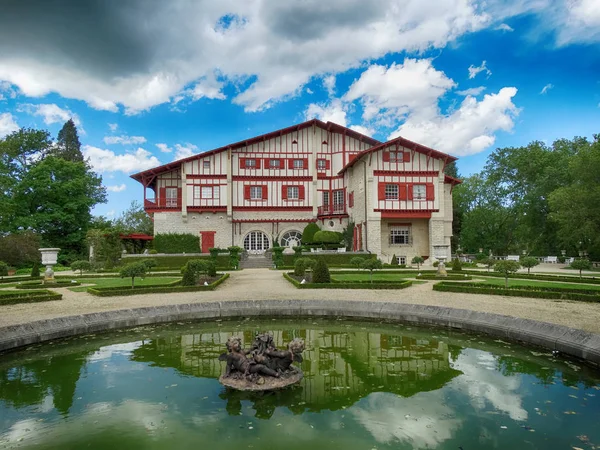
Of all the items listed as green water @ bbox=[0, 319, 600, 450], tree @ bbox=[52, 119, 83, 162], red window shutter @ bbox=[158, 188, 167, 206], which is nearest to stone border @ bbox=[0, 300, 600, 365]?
green water @ bbox=[0, 319, 600, 450]

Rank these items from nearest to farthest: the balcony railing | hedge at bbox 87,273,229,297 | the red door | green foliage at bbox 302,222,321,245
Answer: hedge at bbox 87,273,229,297 < green foliage at bbox 302,222,321,245 < the red door < the balcony railing

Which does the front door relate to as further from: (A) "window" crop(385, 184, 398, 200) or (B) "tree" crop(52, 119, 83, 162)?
(B) "tree" crop(52, 119, 83, 162)

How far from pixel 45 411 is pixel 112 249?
2746cm

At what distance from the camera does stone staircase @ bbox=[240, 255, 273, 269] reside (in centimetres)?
2975

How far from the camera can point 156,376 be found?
23.3 feet

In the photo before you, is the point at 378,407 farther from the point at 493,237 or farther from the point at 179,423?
the point at 493,237

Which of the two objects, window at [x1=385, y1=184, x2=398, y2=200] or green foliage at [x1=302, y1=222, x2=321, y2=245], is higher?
window at [x1=385, y1=184, x2=398, y2=200]

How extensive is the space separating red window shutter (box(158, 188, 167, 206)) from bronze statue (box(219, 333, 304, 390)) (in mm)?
32170

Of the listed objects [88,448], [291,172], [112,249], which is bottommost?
[88,448]

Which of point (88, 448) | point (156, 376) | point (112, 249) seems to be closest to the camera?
point (88, 448)

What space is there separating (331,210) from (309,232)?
317 centimetres

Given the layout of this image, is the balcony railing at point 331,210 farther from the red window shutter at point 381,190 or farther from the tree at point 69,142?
the tree at point 69,142

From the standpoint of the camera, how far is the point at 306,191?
1485 inches

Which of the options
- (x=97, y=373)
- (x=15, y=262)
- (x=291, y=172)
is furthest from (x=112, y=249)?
(x=97, y=373)
